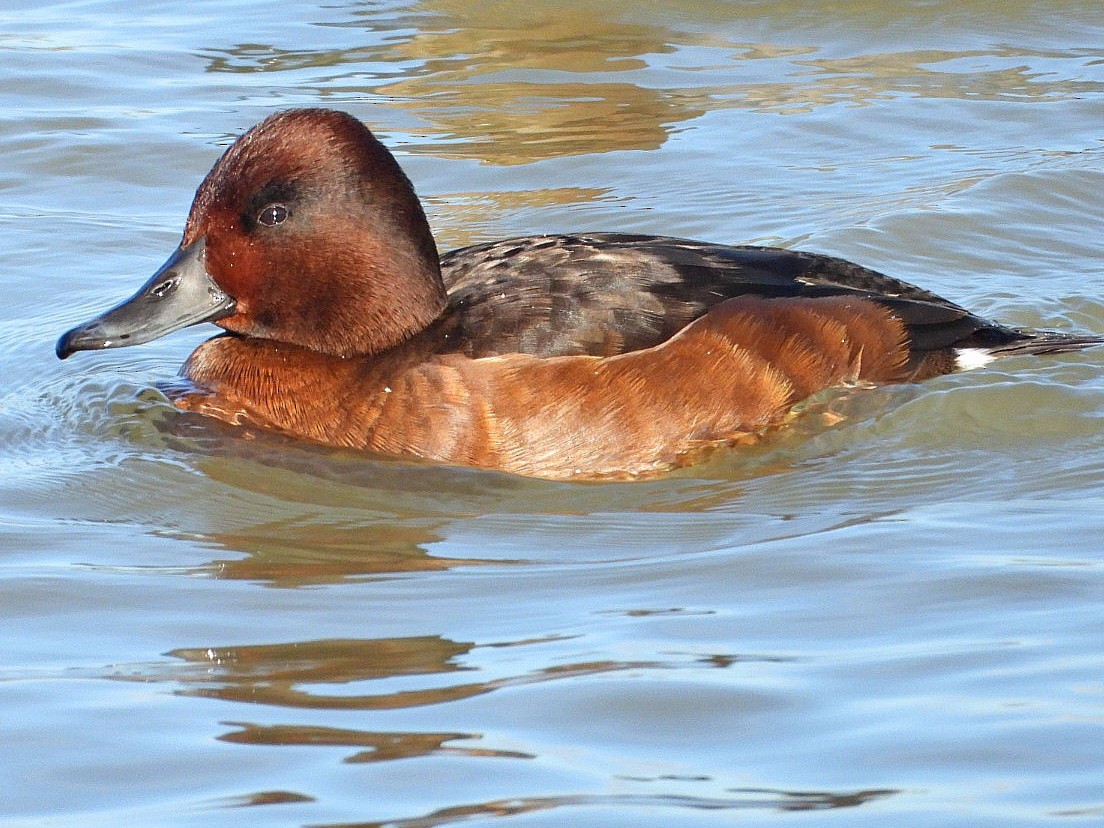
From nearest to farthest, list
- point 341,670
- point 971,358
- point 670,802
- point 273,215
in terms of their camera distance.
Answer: point 670,802 → point 341,670 → point 273,215 → point 971,358

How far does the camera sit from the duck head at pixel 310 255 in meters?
6.18

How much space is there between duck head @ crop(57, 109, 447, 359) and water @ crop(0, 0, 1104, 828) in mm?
437

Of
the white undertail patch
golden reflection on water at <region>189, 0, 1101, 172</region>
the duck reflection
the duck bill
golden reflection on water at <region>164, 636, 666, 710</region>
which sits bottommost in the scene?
the duck reflection

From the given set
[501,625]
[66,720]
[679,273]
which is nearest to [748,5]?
[679,273]

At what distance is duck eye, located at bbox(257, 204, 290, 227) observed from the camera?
6215mm

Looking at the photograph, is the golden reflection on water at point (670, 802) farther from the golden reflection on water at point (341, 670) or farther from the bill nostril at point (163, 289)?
the bill nostril at point (163, 289)

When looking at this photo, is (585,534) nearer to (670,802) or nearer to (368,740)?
(368,740)

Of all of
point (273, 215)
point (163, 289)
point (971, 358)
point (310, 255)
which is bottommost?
point (971, 358)

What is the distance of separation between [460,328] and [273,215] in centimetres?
77

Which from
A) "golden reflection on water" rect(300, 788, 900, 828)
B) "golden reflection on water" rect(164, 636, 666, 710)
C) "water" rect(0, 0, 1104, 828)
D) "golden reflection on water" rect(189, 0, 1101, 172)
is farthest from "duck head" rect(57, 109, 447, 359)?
"golden reflection on water" rect(189, 0, 1101, 172)

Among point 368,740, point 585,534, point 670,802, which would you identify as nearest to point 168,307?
point 585,534

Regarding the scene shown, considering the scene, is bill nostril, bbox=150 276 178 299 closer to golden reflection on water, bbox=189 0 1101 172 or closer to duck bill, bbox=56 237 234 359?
duck bill, bbox=56 237 234 359

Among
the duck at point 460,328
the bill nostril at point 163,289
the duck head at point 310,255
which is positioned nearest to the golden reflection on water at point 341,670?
the duck at point 460,328

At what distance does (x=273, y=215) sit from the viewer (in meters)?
6.21
